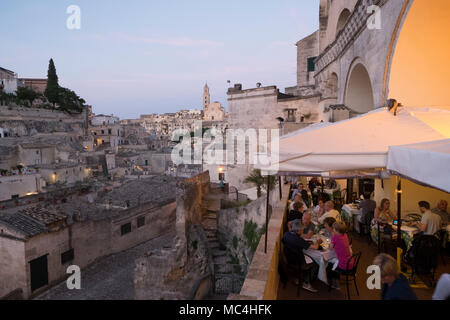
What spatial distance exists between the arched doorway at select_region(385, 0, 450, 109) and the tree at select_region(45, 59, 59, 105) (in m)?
68.8

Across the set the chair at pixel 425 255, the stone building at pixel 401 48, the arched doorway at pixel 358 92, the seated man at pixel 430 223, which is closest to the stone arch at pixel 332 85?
the arched doorway at pixel 358 92

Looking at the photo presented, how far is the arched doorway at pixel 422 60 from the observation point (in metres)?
6.39

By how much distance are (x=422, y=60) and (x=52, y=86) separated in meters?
70.2

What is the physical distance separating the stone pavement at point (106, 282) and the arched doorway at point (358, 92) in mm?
12552

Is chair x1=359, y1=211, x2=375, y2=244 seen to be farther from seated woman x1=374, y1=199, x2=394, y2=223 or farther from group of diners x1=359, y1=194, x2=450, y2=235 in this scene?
seated woman x1=374, y1=199, x2=394, y2=223

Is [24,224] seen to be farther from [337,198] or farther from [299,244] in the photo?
[337,198]

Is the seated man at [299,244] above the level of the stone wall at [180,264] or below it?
above

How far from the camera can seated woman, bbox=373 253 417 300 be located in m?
2.87

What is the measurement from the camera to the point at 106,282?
513 inches

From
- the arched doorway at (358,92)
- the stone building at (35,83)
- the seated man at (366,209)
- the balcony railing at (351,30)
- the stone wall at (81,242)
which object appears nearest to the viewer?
the seated man at (366,209)

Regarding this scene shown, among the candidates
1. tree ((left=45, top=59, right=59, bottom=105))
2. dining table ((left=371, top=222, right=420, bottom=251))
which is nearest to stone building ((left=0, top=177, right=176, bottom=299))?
dining table ((left=371, top=222, right=420, bottom=251))

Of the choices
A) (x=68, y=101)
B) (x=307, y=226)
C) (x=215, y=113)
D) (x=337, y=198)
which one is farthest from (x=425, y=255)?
(x=215, y=113)

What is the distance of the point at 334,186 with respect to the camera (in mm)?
10609

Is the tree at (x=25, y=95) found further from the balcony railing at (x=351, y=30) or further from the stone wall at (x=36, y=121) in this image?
the balcony railing at (x=351, y=30)
